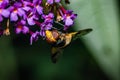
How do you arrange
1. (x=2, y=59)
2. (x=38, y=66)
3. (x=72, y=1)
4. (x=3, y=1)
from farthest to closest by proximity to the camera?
(x=38, y=66) → (x=2, y=59) → (x=72, y=1) → (x=3, y=1)

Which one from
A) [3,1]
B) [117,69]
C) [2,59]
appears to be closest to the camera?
[3,1]

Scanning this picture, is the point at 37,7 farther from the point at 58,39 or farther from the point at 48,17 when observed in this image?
the point at 58,39

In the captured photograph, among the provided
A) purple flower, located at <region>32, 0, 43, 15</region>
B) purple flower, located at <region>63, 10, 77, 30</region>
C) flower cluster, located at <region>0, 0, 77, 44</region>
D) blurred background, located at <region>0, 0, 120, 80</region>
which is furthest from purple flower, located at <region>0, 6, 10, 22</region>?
blurred background, located at <region>0, 0, 120, 80</region>

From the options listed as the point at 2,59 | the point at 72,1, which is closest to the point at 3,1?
the point at 72,1

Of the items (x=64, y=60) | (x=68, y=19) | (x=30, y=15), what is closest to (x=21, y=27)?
(x=30, y=15)

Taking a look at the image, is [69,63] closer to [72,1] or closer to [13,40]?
[13,40]

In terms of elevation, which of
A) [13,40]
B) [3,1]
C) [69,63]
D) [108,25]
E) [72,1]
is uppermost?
[3,1]

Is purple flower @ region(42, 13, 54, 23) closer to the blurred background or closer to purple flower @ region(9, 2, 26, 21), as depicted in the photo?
purple flower @ region(9, 2, 26, 21)
